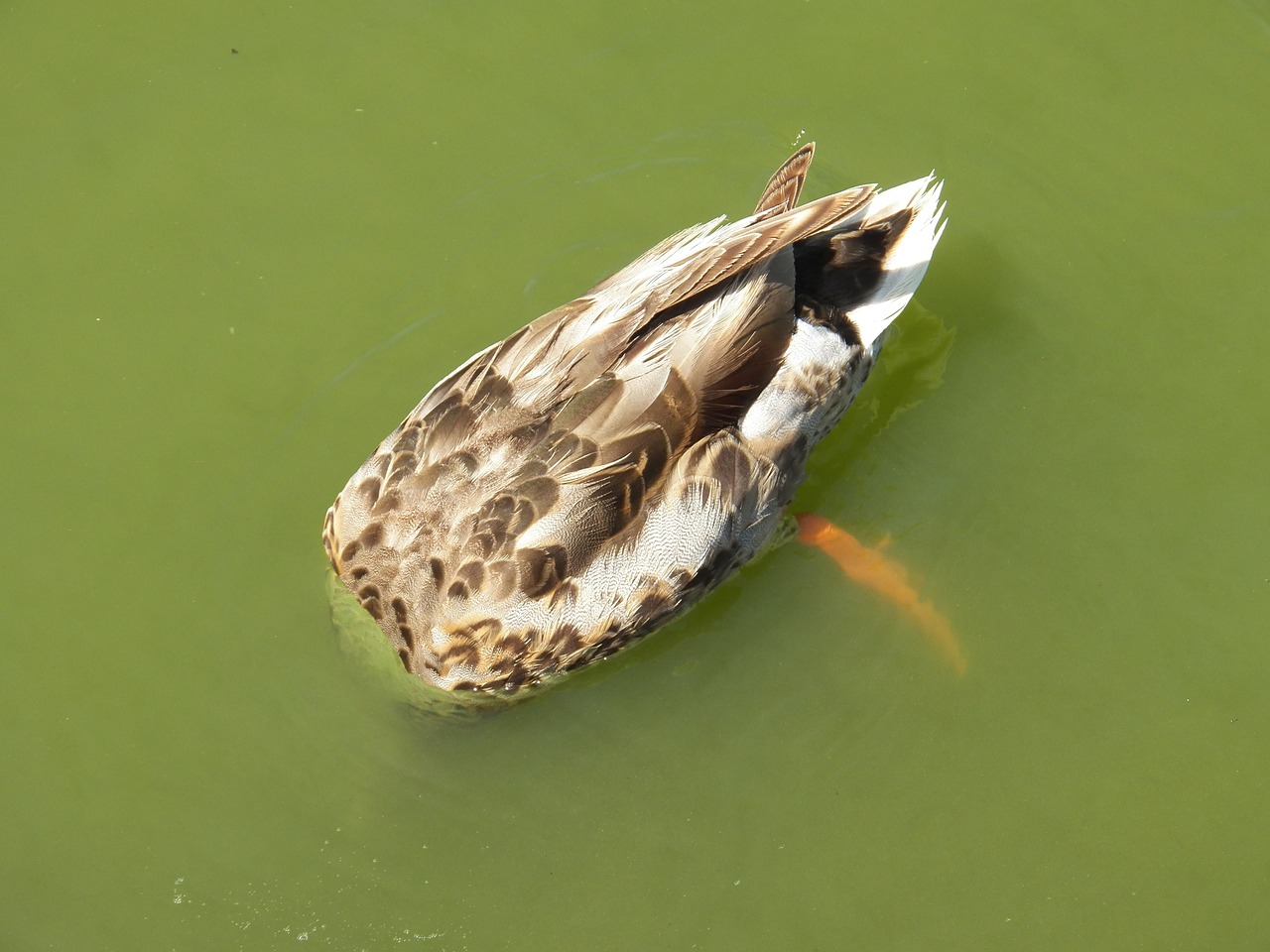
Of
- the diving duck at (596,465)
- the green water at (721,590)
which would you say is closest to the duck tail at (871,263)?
the diving duck at (596,465)

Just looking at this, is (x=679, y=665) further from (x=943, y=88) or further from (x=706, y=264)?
(x=943, y=88)

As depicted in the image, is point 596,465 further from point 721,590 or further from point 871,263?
point 871,263

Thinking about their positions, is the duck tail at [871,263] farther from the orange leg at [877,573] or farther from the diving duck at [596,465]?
the orange leg at [877,573]

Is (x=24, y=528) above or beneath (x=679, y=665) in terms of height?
above

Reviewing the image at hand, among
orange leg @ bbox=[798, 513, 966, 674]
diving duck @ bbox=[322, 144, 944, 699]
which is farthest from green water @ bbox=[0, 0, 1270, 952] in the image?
diving duck @ bbox=[322, 144, 944, 699]

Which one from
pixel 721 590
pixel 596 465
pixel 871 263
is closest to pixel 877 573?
pixel 721 590

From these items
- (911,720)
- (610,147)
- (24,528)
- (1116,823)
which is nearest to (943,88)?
(610,147)
